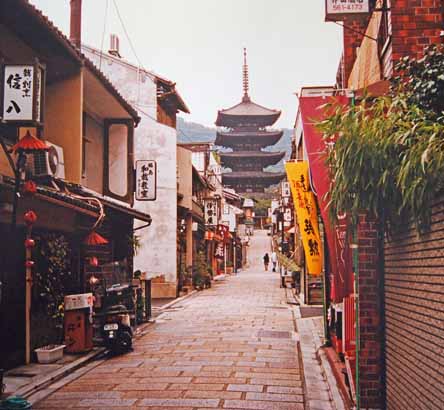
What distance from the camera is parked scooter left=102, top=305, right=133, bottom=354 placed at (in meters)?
12.1

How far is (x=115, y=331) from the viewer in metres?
12.2

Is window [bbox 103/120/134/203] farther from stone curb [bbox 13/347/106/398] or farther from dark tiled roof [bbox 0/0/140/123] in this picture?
stone curb [bbox 13/347/106/398]

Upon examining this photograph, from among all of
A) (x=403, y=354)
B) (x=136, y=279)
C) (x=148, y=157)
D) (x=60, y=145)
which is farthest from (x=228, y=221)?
(x=403, y=354)

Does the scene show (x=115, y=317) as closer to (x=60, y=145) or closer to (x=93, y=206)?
(x=93, y=206)

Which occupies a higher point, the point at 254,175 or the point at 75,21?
the point at 254,175

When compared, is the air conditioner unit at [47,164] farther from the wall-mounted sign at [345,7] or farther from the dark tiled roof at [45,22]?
the wall-mounted sign at [345,7]

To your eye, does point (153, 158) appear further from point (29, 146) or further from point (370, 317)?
point (370, 317)

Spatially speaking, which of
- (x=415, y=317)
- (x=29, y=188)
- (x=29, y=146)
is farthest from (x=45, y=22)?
(x=415, y=317)

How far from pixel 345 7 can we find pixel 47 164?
19.3ft

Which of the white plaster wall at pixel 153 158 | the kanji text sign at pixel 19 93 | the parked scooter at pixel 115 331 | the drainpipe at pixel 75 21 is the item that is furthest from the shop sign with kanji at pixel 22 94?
the white plaster wall at pixel 153 158

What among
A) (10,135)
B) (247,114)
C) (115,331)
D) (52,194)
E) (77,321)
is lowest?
(115,331)

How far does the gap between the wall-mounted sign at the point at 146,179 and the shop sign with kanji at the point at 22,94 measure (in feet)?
35.0

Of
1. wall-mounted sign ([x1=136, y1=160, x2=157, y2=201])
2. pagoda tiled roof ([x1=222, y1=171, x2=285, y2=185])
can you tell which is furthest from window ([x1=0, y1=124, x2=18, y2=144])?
pagoda tiled roof ([x1=222, y1=171, x2=285, y2=185])

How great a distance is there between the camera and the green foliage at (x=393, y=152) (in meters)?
4.43
